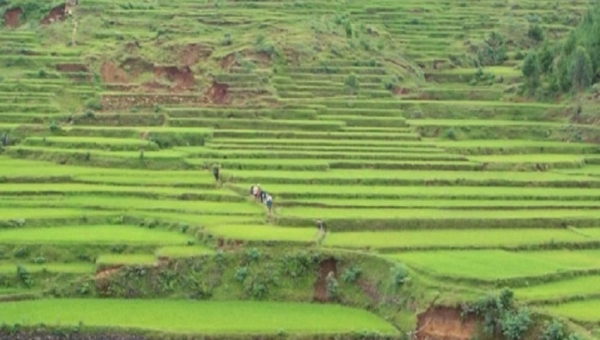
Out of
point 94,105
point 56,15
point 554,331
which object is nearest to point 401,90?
point 94,105

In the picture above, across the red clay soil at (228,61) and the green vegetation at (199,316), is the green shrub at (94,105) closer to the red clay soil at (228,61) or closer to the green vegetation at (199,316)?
the red clay soil at (228,61)

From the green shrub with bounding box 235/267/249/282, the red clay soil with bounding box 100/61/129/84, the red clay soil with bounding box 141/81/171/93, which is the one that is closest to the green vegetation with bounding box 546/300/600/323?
the green shrub with bounding box 235/267/249/282

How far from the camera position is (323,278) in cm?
2981

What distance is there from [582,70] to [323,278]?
1054 inches

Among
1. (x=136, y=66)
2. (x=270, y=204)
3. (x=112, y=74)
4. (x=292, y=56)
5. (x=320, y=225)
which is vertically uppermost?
(x=292, y=56)

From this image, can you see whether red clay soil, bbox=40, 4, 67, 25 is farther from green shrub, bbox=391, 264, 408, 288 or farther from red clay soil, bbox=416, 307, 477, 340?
red clay soil, bbox=416, 307, 477, 340

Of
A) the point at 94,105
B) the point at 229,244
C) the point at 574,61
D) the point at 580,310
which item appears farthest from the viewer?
the point at 574,61

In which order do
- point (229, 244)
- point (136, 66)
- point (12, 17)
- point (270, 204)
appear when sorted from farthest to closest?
1. point (12, 17)
2. point (136, 66)
3. point (270, 204)
4. point (229, 244)

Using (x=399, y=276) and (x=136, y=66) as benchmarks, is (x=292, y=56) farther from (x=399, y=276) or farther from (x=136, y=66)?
(x=399, y=276)

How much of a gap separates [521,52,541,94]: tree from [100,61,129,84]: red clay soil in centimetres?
2071

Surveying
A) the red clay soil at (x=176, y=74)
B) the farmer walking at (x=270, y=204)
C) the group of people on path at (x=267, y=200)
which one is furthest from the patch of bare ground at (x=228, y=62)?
the farmer walking at (x=270, y=204)

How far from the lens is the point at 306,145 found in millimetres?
44062

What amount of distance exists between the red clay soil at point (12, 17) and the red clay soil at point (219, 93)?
21.1 m

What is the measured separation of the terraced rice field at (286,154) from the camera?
29.2 meters
